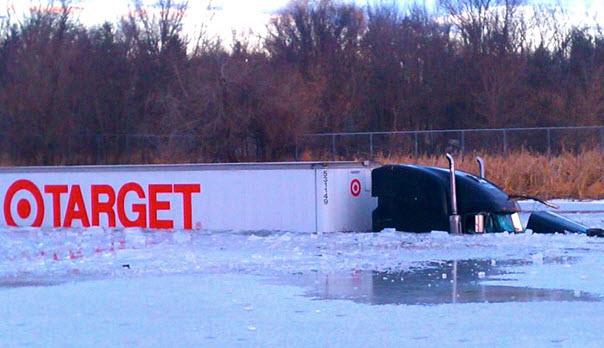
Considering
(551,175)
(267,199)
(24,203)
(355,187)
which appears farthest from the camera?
(551,175)

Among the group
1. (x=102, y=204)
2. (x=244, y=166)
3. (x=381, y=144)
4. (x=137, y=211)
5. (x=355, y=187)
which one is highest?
(x=381, y=144)

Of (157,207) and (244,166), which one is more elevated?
(244,166)

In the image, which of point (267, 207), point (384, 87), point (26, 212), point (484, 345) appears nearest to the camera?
point (484, 345)

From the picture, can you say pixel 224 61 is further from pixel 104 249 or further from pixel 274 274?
pixel 274 274

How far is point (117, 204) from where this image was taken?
20.5m

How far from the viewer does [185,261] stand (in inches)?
613

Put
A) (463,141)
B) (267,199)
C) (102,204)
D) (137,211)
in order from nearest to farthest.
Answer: (267,199) < (137,211) < (102,204) < (463,141)

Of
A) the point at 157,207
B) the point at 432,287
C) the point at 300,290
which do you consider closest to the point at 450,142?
the point at 157,207

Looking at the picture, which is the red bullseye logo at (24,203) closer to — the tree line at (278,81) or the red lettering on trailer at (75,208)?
the red lettering on trailer at (75,208)

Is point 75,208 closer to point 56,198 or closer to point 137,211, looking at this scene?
point 56,198

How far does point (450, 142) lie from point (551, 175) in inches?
479

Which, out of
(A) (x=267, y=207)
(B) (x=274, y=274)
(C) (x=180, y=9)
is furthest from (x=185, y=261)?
(C) (x=180, y=9)

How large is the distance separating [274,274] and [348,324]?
3.91m

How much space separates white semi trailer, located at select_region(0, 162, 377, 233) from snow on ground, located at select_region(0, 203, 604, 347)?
2.34 feet
